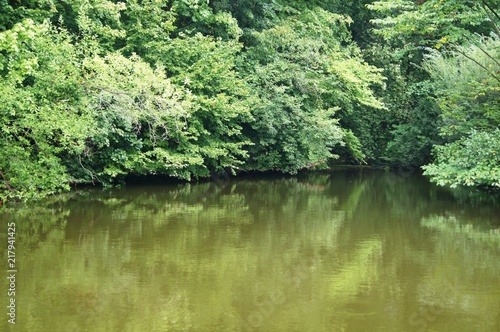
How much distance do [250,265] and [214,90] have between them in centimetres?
1196

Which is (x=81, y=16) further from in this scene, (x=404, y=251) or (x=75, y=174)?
(x=404, y=251)

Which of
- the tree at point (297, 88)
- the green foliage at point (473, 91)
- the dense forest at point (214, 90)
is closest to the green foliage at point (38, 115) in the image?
the dense forest at point (214, 90)

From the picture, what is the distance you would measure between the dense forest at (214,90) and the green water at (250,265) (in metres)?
1.50

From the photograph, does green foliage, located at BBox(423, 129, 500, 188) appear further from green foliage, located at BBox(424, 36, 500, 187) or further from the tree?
the tree

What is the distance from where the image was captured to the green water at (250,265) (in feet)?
22.7

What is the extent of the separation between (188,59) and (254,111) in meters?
3.11

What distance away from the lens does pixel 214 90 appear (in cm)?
2048

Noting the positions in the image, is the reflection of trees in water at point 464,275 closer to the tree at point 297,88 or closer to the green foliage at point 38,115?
the green foliage at point 38,115

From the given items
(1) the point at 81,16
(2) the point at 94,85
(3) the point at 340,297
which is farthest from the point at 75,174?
(3) the point at 340,297

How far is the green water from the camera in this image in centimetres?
691

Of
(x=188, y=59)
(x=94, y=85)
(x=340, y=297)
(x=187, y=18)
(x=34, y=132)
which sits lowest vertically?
(x=340, y=297)

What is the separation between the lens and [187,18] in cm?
2348

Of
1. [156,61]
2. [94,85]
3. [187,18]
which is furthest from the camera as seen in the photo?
[187,18]

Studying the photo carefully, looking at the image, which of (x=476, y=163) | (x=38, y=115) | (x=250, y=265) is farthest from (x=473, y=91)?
(x=38, y=115)
